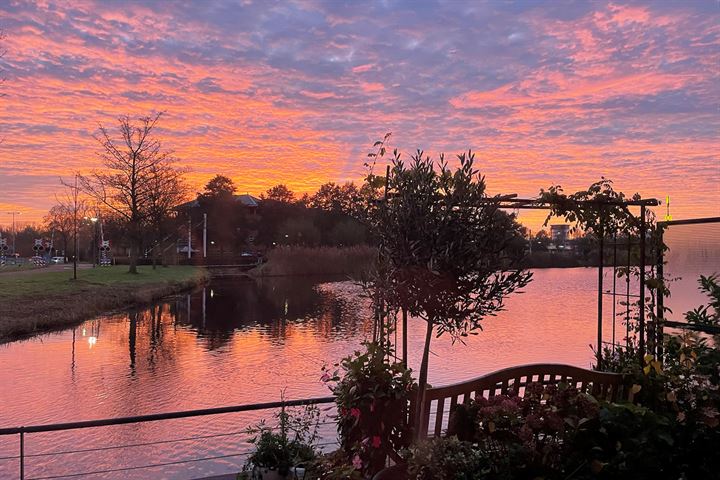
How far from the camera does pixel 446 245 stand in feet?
13.8

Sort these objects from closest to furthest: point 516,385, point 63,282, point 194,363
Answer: point 516,385
point 194,363
point 63,282

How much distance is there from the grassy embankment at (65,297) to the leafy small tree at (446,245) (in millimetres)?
19089

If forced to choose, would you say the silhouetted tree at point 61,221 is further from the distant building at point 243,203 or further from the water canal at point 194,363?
the water canal at point 194,363

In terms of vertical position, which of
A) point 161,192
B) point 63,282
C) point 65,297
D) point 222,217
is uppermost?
point 161,192

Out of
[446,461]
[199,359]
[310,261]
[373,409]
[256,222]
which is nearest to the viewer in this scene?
[446,461]

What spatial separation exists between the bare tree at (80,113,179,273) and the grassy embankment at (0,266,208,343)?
14.9ft

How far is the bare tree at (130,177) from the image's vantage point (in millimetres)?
40719

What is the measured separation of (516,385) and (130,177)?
40.9 m

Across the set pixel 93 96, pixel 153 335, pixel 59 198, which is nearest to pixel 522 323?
pixel 153 335

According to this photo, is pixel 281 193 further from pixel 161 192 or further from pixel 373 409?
pixel 373 409

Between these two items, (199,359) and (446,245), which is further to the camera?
(199,359)

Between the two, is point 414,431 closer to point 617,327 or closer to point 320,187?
point 617,327

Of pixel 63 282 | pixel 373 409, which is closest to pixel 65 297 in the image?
pixel 63 282

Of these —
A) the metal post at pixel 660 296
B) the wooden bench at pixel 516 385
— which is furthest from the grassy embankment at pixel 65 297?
the metal post at pixel 660 296
